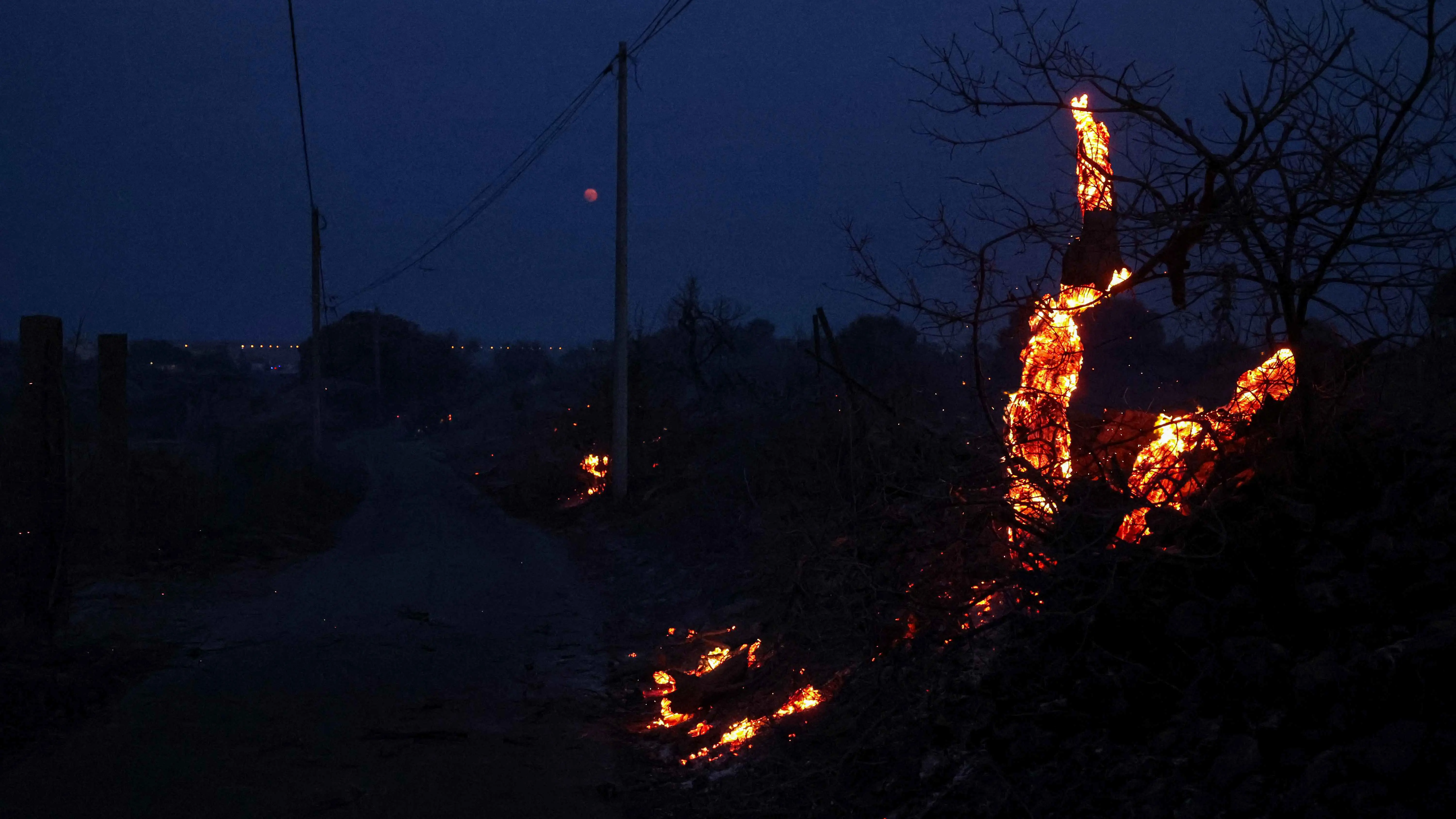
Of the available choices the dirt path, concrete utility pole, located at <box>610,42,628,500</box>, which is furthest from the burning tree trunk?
concrete utility pole, located at <box>610,42,628,500</box>

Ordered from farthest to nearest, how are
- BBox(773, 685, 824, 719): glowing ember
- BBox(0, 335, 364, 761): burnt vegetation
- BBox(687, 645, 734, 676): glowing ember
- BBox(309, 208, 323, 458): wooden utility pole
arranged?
1. BBox(309, 208, 323, 458): wooden utility pole
2. BBox(687, 645, 734, 676): glowing ember
3. BBox(0, 335, 364, 761): burnt vegetation
4. BBox(773, 685, 824, 719): glowing ember

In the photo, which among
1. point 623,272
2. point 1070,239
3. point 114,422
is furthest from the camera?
point 623,272

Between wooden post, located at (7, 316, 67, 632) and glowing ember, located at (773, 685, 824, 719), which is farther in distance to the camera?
wooden post, located at (7, 316, 67, 632)

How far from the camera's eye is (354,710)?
24.6 feet

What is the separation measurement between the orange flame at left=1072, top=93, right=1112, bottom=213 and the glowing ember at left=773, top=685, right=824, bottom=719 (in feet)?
11.3

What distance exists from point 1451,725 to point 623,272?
16352 millimetres

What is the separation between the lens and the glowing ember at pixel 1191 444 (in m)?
4.95

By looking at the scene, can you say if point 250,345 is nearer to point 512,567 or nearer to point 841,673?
point 512,567

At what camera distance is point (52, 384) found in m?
8.56

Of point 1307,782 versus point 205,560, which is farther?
point 205,560

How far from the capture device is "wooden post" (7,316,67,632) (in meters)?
8.49

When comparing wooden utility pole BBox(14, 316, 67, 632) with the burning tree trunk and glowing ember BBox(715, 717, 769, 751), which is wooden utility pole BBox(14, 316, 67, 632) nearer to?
glowing ember BBox(715, 717, 769, 751)

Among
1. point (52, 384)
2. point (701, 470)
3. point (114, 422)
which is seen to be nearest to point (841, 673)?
point (52, 384)

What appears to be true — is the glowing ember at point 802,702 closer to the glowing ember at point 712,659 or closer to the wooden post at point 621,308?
the glowing ember at point 712,659
